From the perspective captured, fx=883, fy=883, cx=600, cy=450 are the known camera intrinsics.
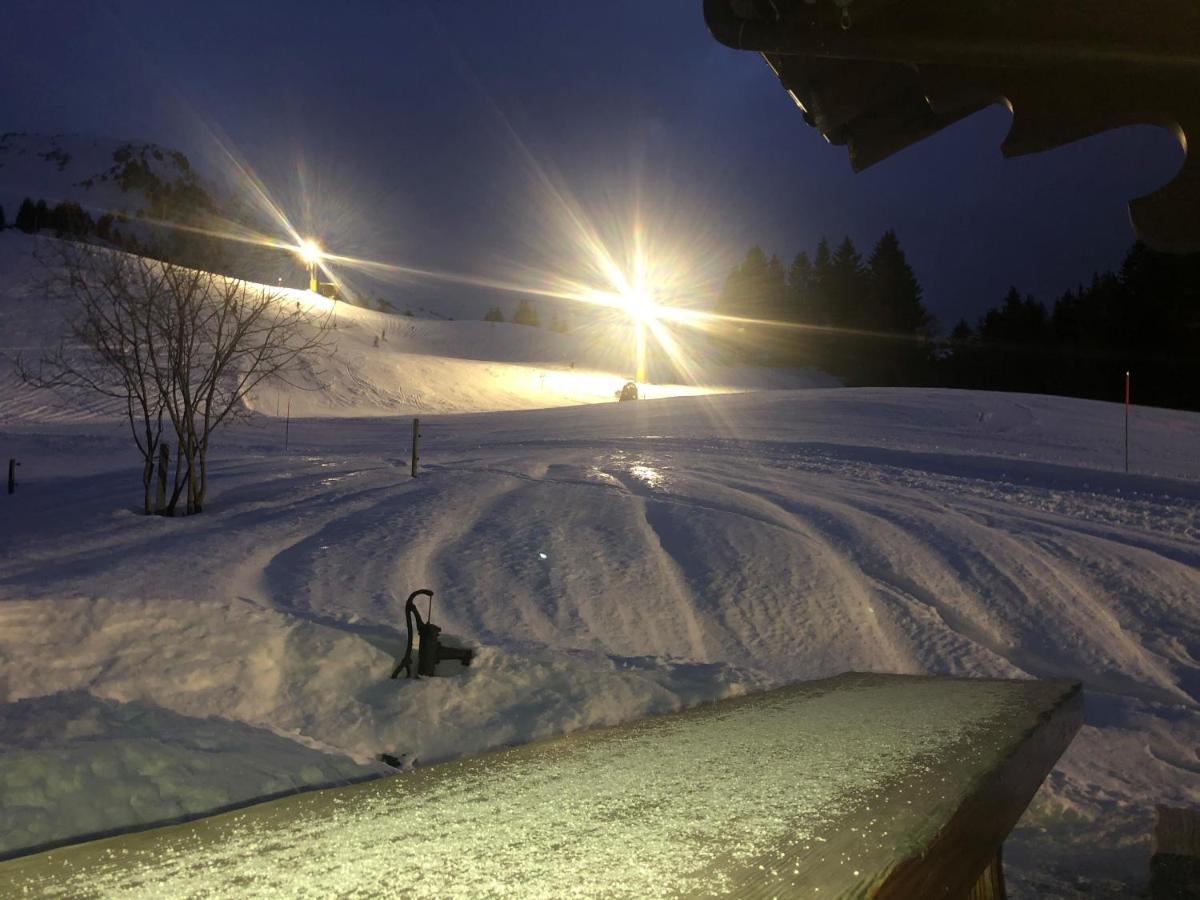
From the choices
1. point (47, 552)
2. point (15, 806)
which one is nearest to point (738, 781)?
point (15, 806)

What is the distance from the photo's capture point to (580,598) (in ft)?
26.1

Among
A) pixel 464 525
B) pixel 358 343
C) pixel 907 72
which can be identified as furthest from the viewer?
pixel 358 343

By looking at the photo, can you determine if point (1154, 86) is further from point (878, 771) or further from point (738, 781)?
point (738, 781)

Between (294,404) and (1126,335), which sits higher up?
(1126,335)

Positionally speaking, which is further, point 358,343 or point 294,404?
point 358,343

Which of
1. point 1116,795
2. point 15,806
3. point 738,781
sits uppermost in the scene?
point 738,781

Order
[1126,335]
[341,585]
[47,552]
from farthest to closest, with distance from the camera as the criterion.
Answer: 1. [1126,335]
2. [47,552]
3. [341,585]

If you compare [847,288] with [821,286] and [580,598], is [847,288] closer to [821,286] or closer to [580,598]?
[821,286]

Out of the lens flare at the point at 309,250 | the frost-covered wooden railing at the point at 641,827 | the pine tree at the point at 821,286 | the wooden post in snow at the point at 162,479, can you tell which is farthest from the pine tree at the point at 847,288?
the frost-covered wooden railing at the point at 641,827

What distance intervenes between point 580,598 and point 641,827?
6.41 meters

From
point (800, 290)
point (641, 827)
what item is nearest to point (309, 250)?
point (800, 290)

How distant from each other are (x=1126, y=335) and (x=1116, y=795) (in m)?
39.0

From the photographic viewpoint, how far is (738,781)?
6.27 ft

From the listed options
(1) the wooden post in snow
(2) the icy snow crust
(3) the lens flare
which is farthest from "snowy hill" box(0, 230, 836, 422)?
(2) the icy snow crust
